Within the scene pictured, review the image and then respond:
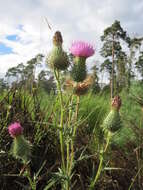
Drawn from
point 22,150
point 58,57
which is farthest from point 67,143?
point 58,57

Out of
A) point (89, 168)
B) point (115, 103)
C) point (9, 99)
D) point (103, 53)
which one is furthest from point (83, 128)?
point (103, 53)

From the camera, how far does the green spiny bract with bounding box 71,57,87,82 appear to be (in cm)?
259

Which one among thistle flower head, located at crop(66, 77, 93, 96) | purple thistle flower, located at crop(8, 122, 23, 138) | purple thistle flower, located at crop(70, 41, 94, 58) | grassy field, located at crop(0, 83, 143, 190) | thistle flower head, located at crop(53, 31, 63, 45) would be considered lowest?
grassy field, located at crop(0, 83, 143, 190)

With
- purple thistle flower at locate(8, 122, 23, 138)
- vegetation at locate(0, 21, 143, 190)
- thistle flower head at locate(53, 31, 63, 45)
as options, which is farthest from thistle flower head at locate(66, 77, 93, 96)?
purple thistle flower at locate(8, 122, 23, 138)

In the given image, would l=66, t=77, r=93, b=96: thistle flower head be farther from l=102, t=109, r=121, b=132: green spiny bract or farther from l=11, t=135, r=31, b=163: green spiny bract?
l=11, t=135, r=31, b=163: green spiny bract

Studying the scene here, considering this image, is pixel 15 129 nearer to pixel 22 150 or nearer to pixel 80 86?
pixel 22 150

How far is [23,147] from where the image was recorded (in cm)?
226

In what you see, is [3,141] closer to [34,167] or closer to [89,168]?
[34,167]

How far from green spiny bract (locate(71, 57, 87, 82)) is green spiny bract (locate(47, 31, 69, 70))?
0.16 metres

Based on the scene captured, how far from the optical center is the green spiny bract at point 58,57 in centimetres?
238

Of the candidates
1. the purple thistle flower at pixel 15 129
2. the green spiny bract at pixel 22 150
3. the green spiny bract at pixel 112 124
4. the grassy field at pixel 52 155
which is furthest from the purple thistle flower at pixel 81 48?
the green spiny bract at pixel 22 150

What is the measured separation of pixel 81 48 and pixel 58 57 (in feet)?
0.87

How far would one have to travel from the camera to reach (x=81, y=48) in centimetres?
253

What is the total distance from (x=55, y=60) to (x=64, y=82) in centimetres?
27
